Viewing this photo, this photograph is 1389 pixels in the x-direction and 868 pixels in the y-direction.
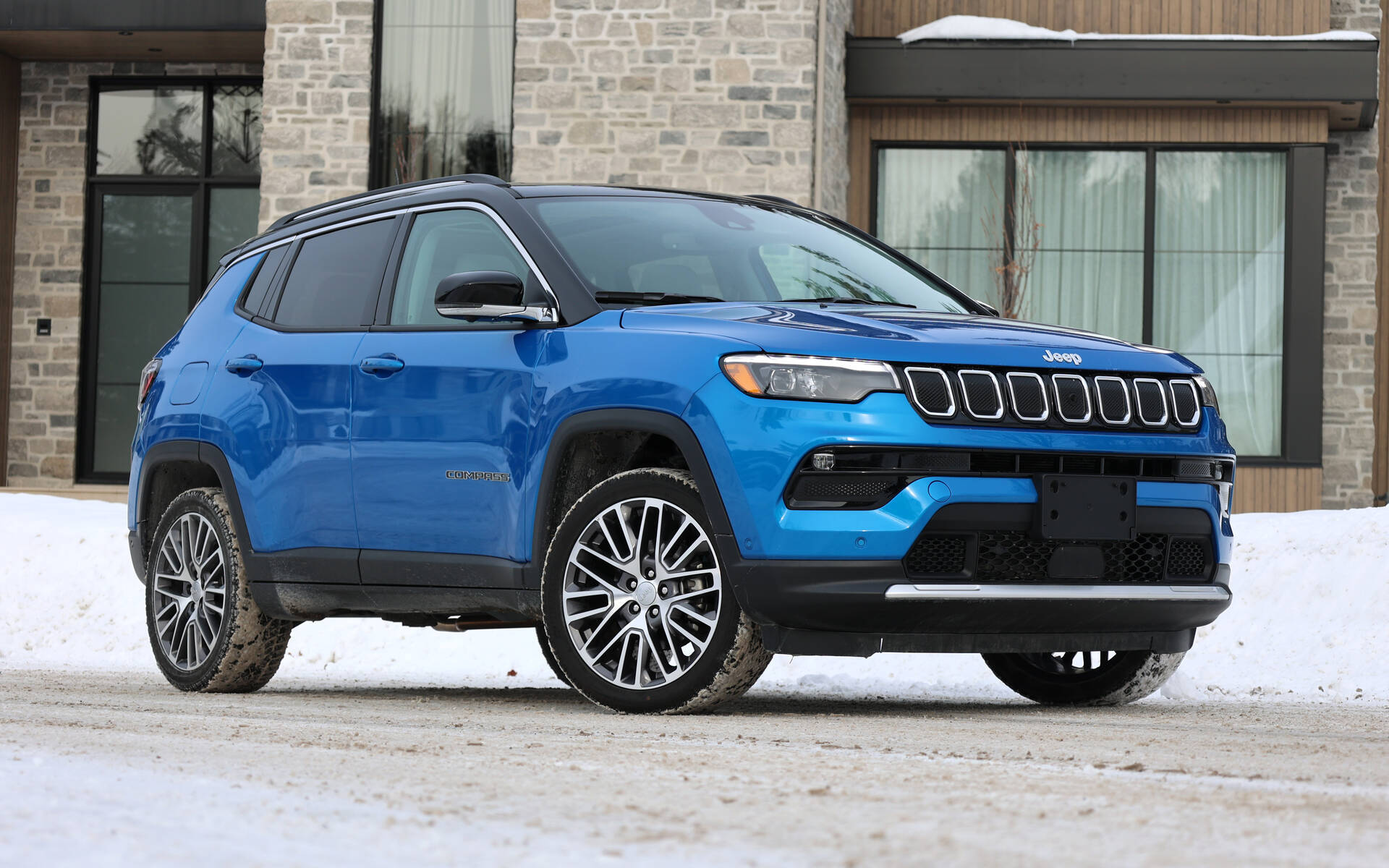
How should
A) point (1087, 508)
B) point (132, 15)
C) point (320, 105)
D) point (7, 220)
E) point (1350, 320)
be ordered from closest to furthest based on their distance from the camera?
point (1087, 508) → point (320, 105) → point (1350, 320) → point (132, 15) → point (7, 220)

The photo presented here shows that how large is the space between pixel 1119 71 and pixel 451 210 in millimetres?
11635

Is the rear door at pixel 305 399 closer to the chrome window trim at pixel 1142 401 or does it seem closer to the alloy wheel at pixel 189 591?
the alloy wheel at pixel 189 591

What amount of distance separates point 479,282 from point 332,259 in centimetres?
158

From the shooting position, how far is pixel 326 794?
3.96 m

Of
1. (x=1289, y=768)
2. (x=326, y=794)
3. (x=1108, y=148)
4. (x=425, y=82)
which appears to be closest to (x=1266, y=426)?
(x=1108, y=148)

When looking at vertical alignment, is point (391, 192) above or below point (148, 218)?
below

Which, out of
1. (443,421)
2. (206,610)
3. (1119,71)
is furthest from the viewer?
(1119,71)

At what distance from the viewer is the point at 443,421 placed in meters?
6.73

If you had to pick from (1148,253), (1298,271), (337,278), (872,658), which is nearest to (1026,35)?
(1148,253)

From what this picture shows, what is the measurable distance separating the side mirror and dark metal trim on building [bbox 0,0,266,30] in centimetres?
1271

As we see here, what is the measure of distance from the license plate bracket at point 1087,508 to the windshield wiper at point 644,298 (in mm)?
1422

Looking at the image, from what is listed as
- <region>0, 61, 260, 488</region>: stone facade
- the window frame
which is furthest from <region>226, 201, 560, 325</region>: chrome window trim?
<region>0, 61, 260, 488</region>: stone facade

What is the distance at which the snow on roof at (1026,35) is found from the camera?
17344 mm

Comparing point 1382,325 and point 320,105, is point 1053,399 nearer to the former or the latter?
point 320,105
